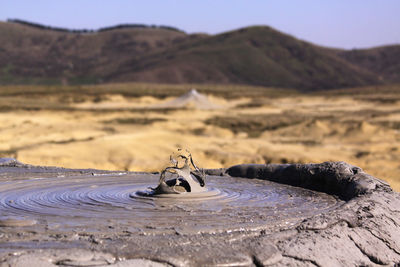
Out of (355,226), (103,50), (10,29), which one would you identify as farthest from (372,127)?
(10,29)

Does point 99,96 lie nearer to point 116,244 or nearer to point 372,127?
point 372,127

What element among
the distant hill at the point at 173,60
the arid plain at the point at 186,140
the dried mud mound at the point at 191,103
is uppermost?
the distant hill at the point at 173,60

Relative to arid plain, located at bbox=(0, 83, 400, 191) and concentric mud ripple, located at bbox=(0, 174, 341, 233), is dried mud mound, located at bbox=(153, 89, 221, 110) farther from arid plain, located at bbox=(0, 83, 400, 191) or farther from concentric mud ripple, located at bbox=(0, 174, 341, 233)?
concentric mud ripple, located at bbox=(0, 174, 341, 233)

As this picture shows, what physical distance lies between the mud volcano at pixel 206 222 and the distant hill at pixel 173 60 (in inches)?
2887

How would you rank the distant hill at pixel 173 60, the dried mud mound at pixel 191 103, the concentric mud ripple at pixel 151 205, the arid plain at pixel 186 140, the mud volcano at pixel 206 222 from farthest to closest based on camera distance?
the distant hill at pixel 173 60 < the dried mud mound at pixel 191 103 < the arid plain at pixel 186 140 < the concentric mud ripple at pixel 151 205 < the mud volcano at pixel 206 222

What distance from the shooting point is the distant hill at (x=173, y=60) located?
277 ft

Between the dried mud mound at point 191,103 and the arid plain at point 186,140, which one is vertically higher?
the dried mud mound at point 191,103

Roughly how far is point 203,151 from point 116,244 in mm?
10938

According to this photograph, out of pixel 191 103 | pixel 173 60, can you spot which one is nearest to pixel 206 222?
pixel 191 103

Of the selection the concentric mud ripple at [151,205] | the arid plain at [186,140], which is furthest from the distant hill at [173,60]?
the concentric mud ripple at [151,205]

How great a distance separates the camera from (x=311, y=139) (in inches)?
757

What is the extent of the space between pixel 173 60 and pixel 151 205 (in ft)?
280

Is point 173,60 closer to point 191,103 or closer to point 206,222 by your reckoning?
point 191,103

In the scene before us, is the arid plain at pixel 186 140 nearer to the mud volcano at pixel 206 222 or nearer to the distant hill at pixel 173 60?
the mud volcano at pixel 206 222
